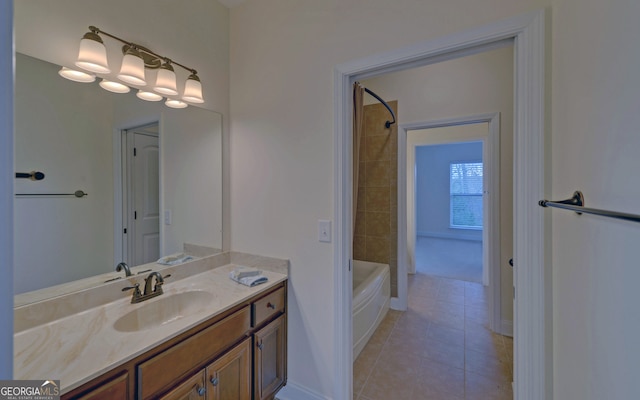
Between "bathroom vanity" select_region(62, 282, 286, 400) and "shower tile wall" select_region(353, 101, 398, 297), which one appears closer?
"bathroom vanity" select_region(62, 282, 286, 400)

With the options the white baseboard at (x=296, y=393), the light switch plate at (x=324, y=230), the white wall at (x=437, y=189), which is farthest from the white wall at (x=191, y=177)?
the white wall at (x=437, y=189)

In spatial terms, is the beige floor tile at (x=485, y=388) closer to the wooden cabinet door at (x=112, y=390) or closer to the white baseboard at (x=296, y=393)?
the white baseboard at (x=296, y=393)

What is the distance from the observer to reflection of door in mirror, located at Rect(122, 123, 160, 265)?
4.99 feet

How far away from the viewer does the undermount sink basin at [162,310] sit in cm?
127

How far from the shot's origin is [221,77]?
195 centimetres

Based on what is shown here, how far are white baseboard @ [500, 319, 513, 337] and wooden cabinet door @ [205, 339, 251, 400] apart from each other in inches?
96.1

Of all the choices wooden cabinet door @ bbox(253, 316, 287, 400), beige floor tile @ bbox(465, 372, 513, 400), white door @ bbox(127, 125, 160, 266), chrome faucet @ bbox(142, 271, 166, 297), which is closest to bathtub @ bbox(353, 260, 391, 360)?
wooden cabinet door @ bbox(253, 316, 287, 400)

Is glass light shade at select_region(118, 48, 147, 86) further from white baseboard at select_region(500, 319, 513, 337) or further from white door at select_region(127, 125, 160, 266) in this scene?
white baseboard at select_region(500, 319, 513, 337)

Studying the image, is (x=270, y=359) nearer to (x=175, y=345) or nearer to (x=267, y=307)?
(x=267, y=307)

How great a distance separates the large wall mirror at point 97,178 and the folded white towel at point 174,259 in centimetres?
4
